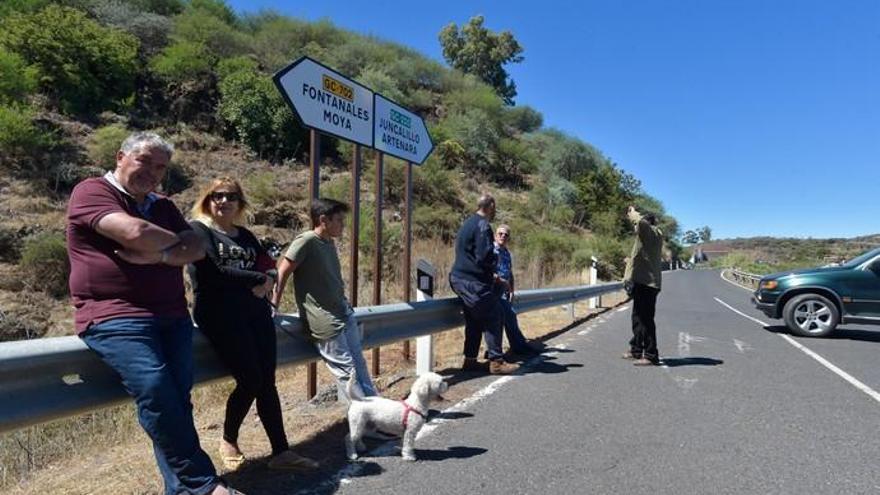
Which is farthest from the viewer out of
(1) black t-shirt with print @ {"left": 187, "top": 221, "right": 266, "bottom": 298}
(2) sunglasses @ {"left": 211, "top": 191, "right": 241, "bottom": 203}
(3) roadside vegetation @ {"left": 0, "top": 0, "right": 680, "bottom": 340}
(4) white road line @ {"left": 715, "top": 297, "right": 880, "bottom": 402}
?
(3) roadside vegetation @ {"left": 0, "top": 0, "right": 680, "bottom": 340}

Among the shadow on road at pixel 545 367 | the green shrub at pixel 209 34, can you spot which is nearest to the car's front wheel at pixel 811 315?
the shadow on road at pixel 545 367

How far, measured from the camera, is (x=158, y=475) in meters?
3.77

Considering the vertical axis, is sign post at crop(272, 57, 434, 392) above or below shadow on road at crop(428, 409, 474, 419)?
above

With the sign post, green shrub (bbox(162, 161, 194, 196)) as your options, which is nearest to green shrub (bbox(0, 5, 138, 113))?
green shrub (bbox(162, 161, 194, 196))

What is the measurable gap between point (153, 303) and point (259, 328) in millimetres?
957

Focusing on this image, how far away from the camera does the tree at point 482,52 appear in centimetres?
8650

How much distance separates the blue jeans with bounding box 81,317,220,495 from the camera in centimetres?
295

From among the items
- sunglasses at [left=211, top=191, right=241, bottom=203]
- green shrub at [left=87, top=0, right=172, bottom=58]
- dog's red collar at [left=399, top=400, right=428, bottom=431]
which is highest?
green shrub at [left=87, top=0, right=172, bottom=58]

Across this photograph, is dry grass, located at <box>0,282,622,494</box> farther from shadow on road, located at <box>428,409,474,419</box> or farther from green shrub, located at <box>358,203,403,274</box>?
green shrub, located at <box>358,203,403,274</box>

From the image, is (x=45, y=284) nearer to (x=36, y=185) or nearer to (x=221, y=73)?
(x=36, y=185)

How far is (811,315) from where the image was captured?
11469 mm

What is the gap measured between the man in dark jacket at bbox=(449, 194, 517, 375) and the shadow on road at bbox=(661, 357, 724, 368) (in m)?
2.27

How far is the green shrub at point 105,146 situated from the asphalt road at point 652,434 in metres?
20.3

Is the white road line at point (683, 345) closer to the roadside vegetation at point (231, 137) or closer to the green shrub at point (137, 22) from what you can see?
the roadside vegetation at point (231, 137)
